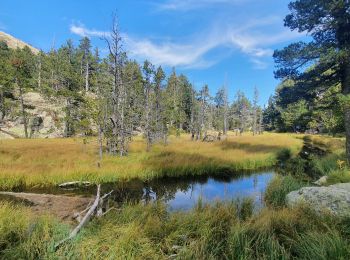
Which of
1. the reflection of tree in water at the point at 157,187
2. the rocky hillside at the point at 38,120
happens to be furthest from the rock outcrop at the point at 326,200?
the rocky hillside at the point at 38,120

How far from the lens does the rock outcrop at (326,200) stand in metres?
7.04

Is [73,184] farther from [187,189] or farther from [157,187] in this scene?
[187,189]

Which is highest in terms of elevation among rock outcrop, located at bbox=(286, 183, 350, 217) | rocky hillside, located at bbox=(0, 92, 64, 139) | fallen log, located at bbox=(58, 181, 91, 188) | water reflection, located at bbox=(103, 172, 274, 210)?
rocky hillside, located at bbox=(0, 92, 64, 139)

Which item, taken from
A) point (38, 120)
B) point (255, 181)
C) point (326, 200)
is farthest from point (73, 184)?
point (38, 120)

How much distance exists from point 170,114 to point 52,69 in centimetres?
3262

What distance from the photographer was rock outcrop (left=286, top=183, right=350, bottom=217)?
7.04 m

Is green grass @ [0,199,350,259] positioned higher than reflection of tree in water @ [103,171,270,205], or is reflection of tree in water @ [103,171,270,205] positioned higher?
green grass @ [0,199,350,259]

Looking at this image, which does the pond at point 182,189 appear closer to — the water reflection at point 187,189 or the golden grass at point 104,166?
the water reflection at point 187,189

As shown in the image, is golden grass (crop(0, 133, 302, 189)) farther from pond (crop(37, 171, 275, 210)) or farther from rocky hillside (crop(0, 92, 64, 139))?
rocky hillside (crop(0, 92, 64, 139))

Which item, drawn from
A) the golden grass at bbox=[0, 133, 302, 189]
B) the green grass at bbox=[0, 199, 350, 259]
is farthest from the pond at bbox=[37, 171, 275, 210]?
the green grass at bbox=[0, 199, 350, 259]

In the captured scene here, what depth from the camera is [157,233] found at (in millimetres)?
6000

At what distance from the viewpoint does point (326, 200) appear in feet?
24.8

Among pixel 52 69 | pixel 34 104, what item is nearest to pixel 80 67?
pixel 52 69

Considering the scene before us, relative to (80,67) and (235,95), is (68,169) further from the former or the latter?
(235,95)
